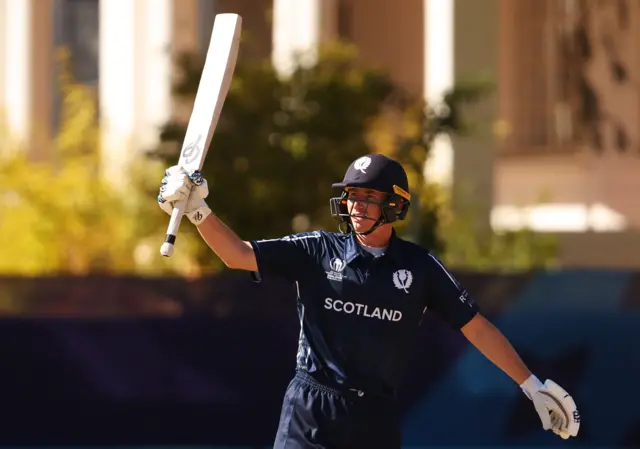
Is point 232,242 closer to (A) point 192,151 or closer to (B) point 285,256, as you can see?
(B) point 285,256

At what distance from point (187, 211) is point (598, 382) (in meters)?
5.38

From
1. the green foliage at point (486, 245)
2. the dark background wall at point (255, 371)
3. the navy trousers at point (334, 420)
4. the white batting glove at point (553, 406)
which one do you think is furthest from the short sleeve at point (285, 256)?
the green foliage at point (486, 245)

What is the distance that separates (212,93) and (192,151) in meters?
0.29

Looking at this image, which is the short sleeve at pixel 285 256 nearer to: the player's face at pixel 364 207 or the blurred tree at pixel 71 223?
the player's face at pixel 364 207

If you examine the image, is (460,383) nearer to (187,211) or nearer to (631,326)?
(631,326)

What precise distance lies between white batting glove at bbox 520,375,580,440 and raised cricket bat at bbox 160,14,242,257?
156 cm

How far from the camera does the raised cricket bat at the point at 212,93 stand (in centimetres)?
471

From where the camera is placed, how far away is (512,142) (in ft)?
65.1

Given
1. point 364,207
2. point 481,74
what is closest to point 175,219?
point 364,207

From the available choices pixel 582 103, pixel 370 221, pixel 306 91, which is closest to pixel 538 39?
pixel 582 103

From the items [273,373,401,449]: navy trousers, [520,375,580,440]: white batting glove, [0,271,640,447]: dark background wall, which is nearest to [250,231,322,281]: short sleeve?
[273,373,401,449]: navy trousers

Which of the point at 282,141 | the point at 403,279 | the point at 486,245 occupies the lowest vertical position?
the point at 486,245

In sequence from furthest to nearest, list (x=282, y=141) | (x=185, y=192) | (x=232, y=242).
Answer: (x=282, y=141), (x=232, y=242), (x=185, y=192)

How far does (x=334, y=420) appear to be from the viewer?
4.73 m
